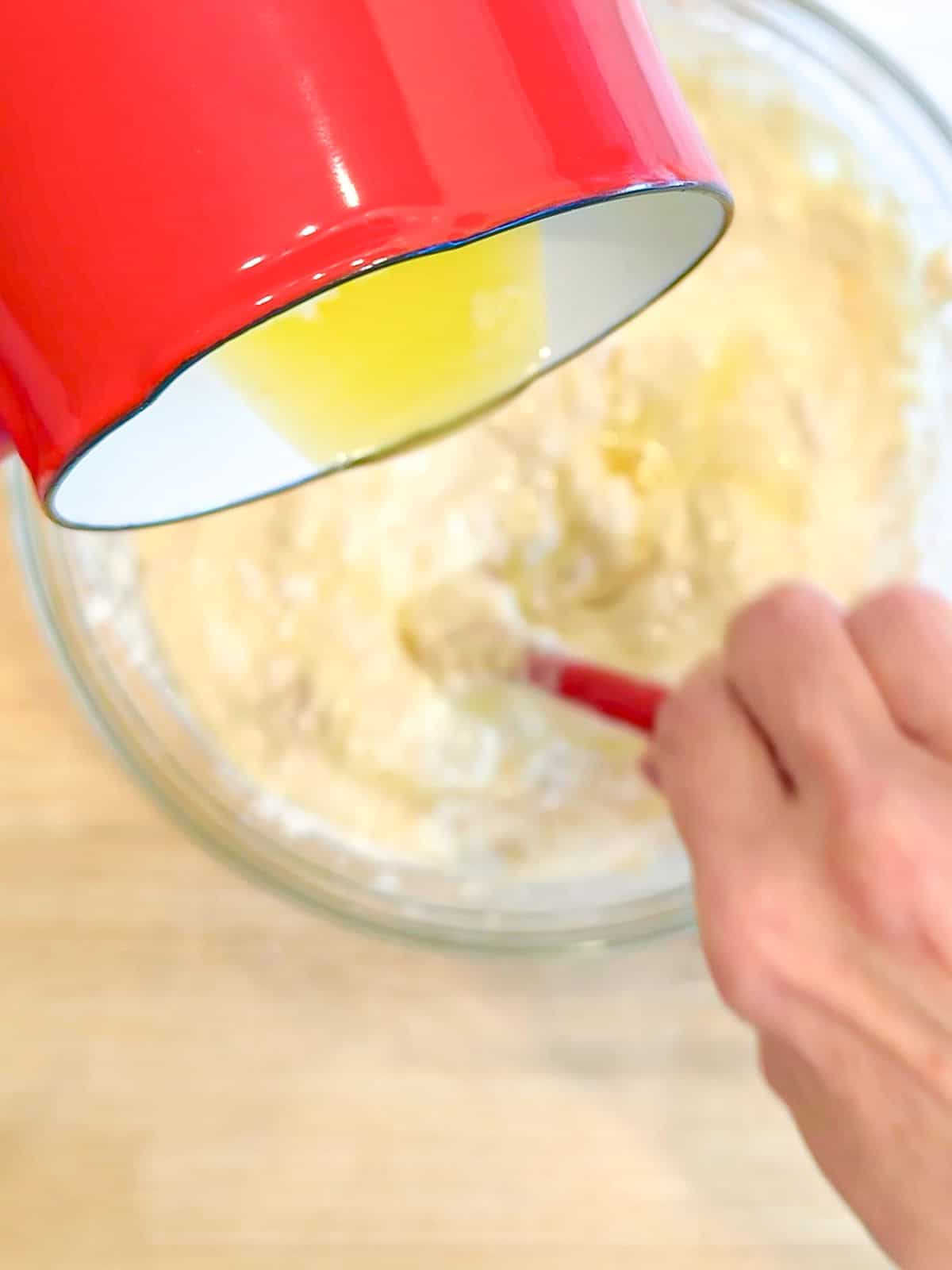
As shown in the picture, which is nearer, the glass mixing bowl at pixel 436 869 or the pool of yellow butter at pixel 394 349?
the pool of yellow butter at pixel 394 349

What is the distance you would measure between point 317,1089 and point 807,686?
1.14 feet

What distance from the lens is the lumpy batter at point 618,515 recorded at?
69 centimetres

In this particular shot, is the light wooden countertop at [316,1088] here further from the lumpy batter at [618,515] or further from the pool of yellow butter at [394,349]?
the pool of yellow butter at [394,349]

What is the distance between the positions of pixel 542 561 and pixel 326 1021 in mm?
325

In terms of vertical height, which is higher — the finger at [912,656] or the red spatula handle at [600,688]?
the finger at [912,656]

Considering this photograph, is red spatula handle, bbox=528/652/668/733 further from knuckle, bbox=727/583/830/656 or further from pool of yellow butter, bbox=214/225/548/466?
pool of yellow butter, bbox=214/225/548/466

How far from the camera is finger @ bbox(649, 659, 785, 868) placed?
0.46 m

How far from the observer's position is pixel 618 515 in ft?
2.37

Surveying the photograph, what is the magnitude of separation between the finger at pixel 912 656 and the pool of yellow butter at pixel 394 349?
7.4 inches

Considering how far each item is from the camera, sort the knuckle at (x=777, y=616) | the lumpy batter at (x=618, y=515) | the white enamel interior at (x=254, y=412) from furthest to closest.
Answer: the lumpy batter at (x=618, y=515) < the knuckle at (x=777, y=616) < the white enamel interior at (x=254, y=412)

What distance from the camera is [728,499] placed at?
0.72 metres

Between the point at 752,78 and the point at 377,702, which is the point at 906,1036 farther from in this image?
the point at 752,78

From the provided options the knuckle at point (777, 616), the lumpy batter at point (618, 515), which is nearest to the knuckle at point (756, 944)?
the knuckle at point (777, 616)

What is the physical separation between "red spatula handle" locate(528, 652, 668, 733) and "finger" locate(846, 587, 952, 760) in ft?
Result: 0.36
